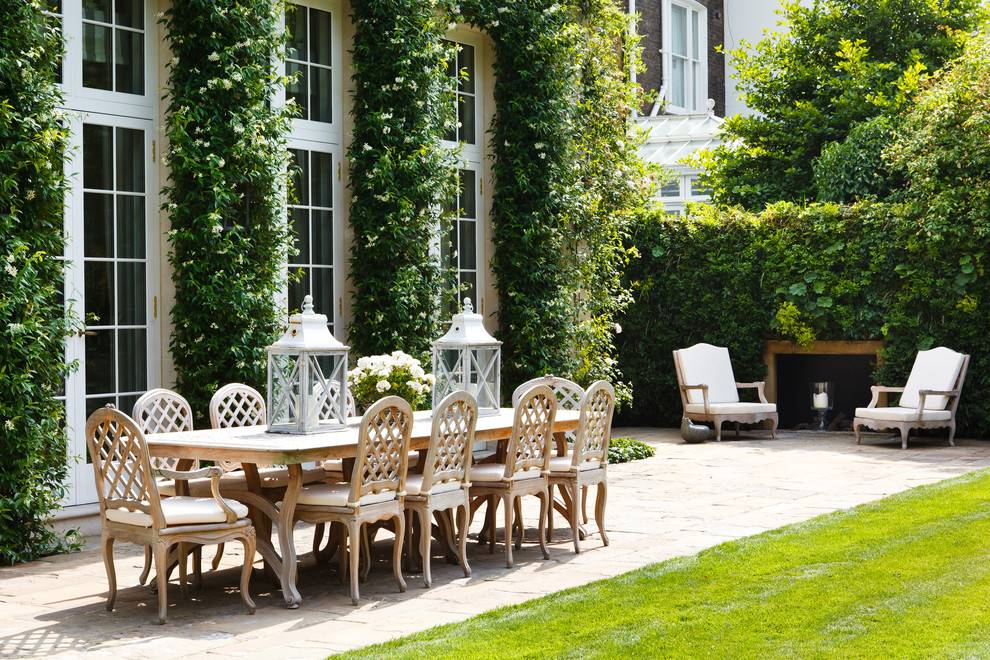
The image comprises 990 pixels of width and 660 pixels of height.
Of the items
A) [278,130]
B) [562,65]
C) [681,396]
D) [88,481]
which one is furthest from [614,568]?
[681,396]

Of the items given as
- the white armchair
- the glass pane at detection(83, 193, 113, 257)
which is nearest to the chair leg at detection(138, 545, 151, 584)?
the glass pane at detection(83, 193, 113, 257)

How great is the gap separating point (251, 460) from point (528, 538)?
2348 millimetres

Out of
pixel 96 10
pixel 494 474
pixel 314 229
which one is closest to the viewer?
pixel 494 474

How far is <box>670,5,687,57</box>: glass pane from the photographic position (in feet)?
64.5

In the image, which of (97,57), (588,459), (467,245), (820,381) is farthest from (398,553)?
(820,381)

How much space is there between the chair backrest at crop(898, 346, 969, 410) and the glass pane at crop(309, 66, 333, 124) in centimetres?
627

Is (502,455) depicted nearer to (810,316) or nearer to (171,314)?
(171,314)

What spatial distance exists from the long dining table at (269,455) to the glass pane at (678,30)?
47.0 feet

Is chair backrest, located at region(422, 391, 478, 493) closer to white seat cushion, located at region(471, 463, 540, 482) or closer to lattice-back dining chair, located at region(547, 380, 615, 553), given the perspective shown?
white seat cushion, located at region(471, 463, 540, 482)

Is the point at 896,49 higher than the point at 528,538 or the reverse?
higher

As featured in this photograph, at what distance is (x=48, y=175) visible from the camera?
7.12 m

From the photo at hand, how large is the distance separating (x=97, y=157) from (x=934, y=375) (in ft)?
26.9

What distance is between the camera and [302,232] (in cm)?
975

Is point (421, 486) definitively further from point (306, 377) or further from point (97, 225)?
point (97, 225)
